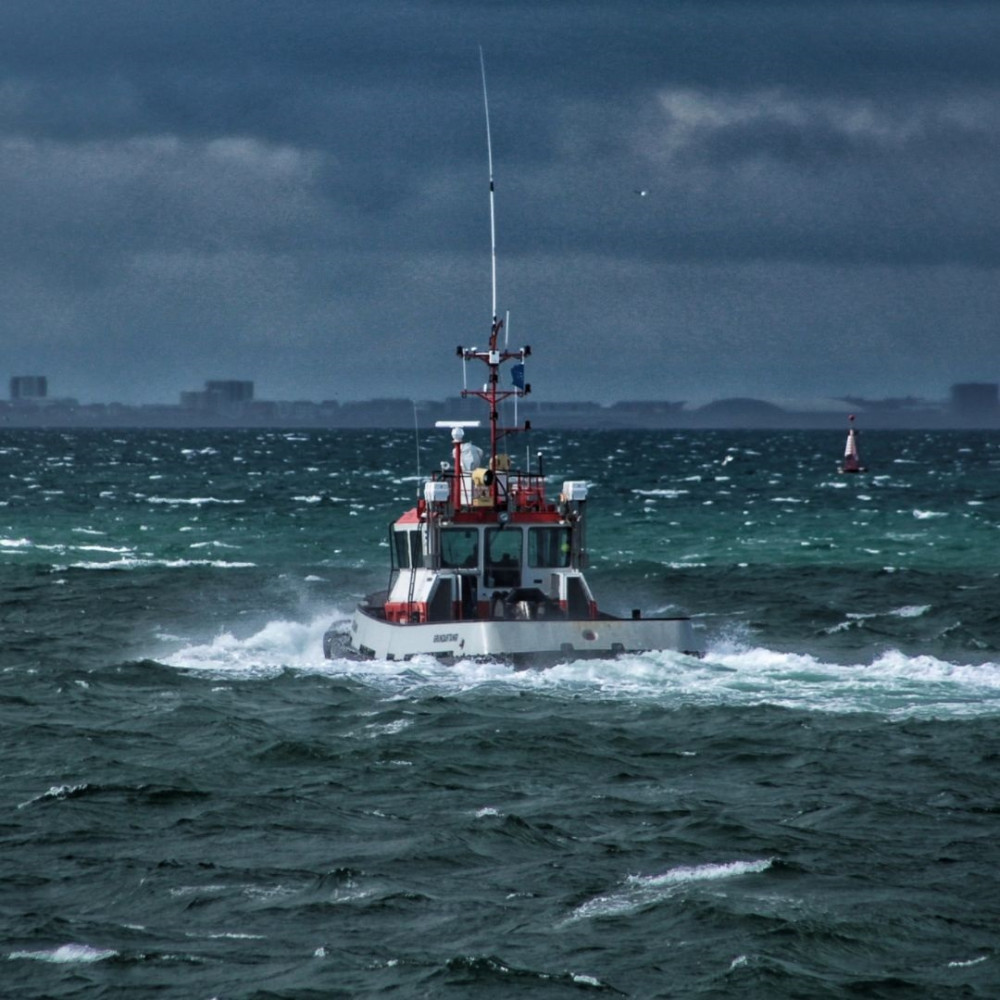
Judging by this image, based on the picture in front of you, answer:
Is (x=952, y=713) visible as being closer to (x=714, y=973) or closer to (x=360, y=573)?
(x=714, y=973)

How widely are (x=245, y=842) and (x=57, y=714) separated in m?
9.61

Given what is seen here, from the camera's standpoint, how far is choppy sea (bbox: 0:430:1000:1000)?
662 inches

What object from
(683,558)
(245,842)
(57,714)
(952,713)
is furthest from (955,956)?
(683,558)

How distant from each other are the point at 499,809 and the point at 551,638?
8631 mm

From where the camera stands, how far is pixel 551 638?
30.9 meters

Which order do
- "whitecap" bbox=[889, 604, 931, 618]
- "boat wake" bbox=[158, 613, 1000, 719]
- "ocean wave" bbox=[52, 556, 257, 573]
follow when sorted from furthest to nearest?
"ocean wave" bbox=[52, 556, 257, 573] → "whitecap" bbox=[889, 604, 931, 618] → "boat wake" bbox=[158, 613, 1000, 719]

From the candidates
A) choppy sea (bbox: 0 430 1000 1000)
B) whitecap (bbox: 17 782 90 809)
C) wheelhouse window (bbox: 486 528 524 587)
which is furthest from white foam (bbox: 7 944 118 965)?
wheelhouse window (bbox: 486 528 524 587)

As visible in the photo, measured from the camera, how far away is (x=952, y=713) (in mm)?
28516

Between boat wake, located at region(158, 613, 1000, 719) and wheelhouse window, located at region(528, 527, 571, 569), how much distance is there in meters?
2.75

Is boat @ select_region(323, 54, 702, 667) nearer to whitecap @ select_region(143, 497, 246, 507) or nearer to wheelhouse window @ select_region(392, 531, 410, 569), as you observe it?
wheelhouse window @ select_region(392, 531, 410, 569)

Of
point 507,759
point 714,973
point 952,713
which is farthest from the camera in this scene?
point 952,713

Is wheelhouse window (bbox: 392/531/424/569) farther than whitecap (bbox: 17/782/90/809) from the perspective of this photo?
Yes

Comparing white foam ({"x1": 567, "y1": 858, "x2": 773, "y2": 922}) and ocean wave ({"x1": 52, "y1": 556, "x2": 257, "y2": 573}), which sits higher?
white foam ({"x1": 567, "y1": 858, "x2": 773, "y2": 922})

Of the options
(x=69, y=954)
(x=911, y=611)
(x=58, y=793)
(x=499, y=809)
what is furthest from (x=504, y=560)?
(x=69, y=954)
